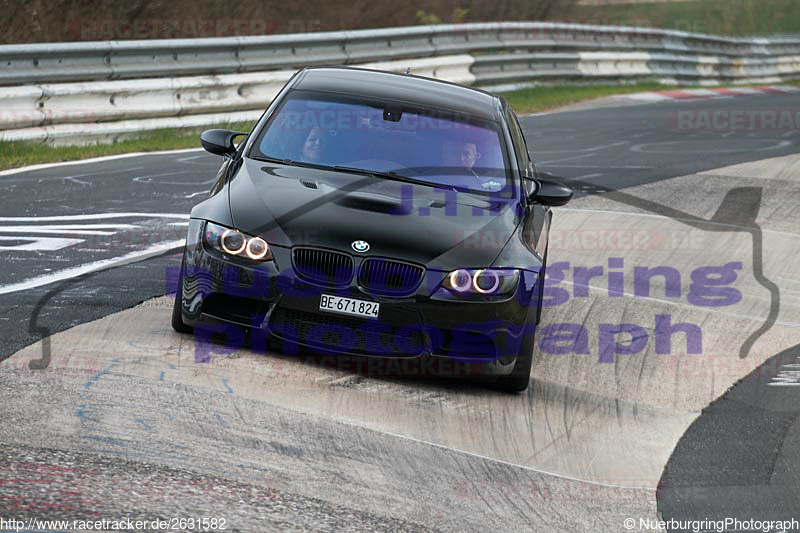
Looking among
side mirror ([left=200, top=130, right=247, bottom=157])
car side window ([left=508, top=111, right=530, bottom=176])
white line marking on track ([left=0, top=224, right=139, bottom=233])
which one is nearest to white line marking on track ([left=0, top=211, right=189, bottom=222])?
white line marking on track ([left=0, top=224, right=139, bottom=233])

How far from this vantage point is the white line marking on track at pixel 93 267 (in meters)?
7.34

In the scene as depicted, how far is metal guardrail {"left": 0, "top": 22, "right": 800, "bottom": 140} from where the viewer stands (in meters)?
13.9

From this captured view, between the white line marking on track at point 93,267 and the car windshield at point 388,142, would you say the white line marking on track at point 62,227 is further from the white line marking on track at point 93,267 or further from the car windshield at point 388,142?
the car windshield at point 388,142

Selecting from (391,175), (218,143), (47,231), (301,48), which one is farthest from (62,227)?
(301,48)

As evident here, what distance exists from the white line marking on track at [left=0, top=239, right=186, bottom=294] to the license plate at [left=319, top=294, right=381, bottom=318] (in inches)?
92.6

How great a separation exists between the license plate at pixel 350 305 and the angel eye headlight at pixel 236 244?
0.37 m

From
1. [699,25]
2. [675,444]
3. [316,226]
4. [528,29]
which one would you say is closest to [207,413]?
[316,226]

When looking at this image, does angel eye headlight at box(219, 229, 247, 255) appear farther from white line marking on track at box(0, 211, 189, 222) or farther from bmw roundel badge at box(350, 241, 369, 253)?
white line marking on track at box(0, 211, 189, 222)

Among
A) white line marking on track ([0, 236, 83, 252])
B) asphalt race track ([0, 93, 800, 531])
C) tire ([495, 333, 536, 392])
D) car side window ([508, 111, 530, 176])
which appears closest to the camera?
asphalt race track ([0, 93, 800, 531])

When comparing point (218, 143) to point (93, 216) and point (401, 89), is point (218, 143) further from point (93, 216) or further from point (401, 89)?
point (93, 216)

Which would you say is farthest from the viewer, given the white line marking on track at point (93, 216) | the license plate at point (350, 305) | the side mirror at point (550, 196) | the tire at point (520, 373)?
the white line marking on track at point (93, 216)

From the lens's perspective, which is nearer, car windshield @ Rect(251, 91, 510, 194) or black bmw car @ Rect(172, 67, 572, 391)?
black bmw car @ Rect(172, 67, 572, 391)

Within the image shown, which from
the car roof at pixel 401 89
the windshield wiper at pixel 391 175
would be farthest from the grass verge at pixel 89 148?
the windshield wiper at pixel 391 175

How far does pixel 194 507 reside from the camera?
4.16 meters
